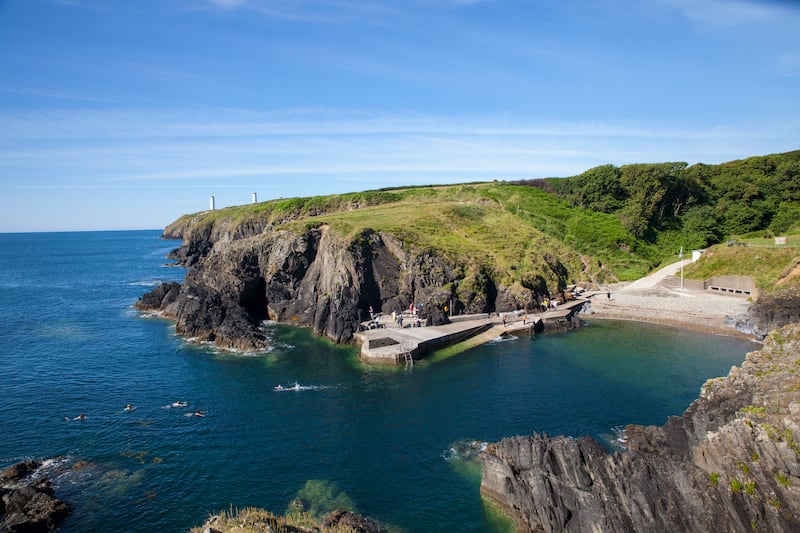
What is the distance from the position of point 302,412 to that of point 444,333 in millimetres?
18873

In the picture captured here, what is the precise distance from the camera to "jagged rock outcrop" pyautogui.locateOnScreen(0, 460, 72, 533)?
776 inches

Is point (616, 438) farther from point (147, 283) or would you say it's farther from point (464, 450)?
point (147, 283)

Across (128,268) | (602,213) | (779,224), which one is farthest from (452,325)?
(128,268)

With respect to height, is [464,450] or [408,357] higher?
[408,357]

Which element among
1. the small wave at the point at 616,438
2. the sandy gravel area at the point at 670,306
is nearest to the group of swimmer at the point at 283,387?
the small wave at the point at 616,438

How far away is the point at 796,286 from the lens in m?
46.2

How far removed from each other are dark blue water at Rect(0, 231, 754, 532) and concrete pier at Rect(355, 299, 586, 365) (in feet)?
5.96

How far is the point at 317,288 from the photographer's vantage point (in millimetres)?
58125

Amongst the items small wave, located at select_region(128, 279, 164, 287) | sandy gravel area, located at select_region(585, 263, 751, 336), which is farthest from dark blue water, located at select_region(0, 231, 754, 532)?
small wave, located at select_region(128, 279, 164, 287)

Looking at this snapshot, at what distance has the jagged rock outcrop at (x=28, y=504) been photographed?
64.7 ft

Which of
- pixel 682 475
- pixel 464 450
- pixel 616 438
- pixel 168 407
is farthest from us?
pixel 168 407

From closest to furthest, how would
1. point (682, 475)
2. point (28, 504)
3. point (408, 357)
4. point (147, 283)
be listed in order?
point (682, 475), point (28, 504), point (408, 357), point (147, 283)

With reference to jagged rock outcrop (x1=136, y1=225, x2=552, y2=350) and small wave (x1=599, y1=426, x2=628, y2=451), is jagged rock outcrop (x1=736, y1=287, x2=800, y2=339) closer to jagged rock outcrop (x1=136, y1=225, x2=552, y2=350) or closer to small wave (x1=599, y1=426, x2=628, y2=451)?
jagged rock outcrop (x1=136, y1=225, x2=552, y2=350)

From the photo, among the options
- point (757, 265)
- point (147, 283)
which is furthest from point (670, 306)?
point (147, 283)
